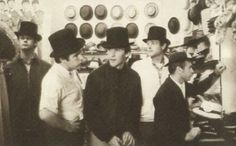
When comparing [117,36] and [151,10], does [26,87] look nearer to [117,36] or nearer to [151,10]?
[117,36]

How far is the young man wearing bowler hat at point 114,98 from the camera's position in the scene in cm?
204

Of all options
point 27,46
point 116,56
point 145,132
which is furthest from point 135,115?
point 27,46

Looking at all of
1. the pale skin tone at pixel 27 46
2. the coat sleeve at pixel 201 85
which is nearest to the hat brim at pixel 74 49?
the pale skin tone at pixel 27 46

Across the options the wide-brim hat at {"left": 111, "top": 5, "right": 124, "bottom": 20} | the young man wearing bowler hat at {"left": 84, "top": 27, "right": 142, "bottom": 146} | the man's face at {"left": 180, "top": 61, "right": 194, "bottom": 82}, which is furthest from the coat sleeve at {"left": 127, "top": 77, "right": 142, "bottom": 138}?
the wide-brim hat at {"left": 111, "top": 5, "right": 124, "bottom": 20}

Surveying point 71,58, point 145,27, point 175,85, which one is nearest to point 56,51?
point 71,58

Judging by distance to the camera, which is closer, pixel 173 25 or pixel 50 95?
pixel 50 95

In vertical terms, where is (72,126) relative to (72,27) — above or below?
below

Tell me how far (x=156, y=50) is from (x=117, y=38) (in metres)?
0.21

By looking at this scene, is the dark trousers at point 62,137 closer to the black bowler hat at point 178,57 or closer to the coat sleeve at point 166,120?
the coat sleeve at point 166,120

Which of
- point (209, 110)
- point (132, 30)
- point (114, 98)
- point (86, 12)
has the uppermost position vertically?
point (86, 12)

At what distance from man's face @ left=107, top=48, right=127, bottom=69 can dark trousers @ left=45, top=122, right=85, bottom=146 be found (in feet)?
1.08

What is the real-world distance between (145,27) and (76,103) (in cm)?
51

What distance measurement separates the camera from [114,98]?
206cm

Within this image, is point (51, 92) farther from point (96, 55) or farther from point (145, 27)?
point (145, 27)
